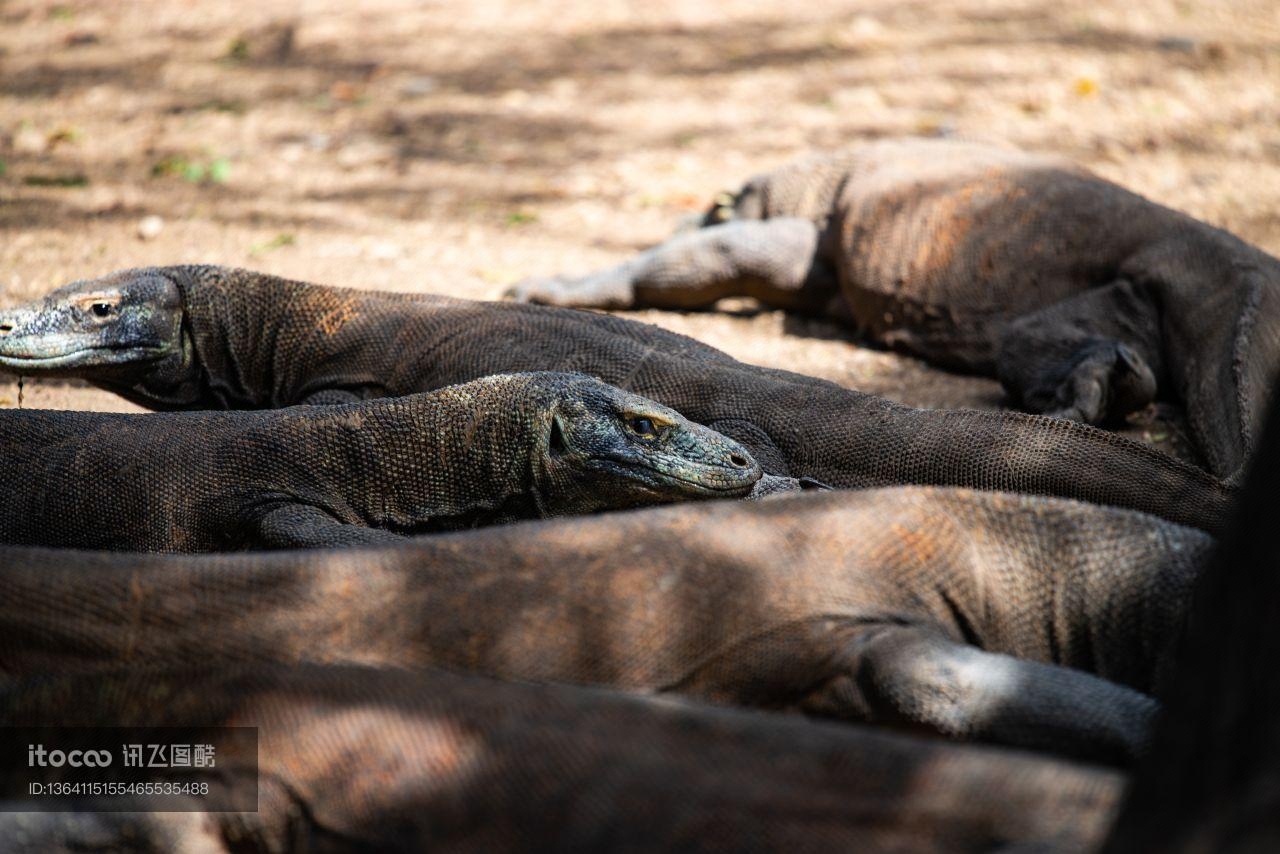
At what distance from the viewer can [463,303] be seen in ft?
17.5

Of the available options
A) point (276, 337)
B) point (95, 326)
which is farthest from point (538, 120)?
point (95, 326)

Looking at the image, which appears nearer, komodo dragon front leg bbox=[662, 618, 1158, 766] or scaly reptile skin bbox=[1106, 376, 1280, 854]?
scaly reptile skin bbox=[1106, 376, 1280, 854]

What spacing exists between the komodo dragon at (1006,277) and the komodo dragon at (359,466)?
6.83ft

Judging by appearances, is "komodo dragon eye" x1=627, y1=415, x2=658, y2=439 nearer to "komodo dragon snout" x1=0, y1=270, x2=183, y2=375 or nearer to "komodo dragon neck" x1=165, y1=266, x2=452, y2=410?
"komodo dragon neck" x1=165, y1=266, x2=452, y2=410

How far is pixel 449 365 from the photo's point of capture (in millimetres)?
5000

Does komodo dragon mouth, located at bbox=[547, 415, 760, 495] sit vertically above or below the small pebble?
above

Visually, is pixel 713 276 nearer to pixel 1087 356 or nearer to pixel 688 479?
pixel 1087 356

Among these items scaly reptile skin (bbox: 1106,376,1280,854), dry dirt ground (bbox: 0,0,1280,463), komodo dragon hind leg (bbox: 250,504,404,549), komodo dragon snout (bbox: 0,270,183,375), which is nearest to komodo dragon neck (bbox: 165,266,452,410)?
komodo dragon snout (bbox: 0,270,183,375)

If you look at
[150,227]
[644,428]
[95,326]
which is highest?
[644,428]

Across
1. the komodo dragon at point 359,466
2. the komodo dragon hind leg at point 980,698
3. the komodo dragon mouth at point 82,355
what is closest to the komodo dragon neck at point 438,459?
the komodo dragon at point 359,466

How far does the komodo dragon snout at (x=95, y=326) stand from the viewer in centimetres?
490

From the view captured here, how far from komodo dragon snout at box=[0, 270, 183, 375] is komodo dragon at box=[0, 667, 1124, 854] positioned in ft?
7.96

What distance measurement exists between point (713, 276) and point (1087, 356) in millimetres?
1908

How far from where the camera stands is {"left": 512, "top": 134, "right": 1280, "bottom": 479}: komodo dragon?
5.38 metres
